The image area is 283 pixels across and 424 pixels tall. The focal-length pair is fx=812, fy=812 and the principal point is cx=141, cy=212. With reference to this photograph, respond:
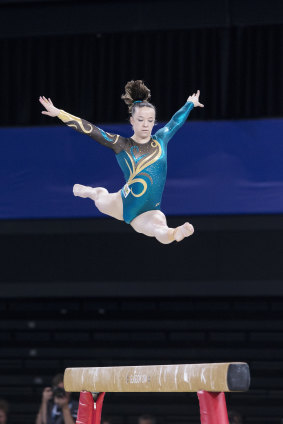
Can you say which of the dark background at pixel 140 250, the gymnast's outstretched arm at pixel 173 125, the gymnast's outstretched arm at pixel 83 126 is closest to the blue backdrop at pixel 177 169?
the dark background at pixel 140 250

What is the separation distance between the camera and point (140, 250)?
9.05 m

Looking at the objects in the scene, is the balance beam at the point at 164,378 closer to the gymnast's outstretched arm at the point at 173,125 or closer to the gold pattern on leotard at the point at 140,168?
the gold pattern on leotard at the point at 140,168

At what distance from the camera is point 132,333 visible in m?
9.91

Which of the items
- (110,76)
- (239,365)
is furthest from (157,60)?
(239,365)

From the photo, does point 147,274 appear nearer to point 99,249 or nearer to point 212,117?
point 99,249

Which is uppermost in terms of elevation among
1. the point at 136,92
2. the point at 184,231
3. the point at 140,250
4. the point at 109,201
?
the point at 136,92

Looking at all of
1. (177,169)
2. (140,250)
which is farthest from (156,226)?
(140,250)

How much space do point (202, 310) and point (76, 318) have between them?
155cm

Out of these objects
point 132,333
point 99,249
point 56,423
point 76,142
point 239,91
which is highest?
point 239,91

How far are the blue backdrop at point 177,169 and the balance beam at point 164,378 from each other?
3270 millimetres

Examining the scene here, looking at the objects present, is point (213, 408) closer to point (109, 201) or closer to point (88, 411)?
point (88, 411)

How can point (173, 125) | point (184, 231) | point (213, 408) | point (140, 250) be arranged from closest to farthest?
point (213, 408) < point (184, 231) < point (173, 125) < point (140, 250)

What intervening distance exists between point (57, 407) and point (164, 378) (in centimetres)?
333

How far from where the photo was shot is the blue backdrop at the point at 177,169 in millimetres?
8250
